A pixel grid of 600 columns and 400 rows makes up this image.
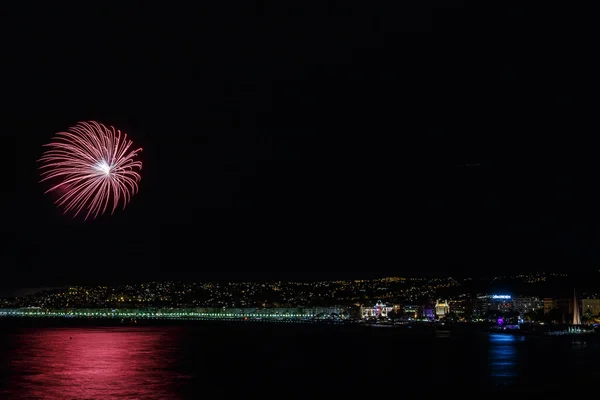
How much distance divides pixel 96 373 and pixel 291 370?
11409 mm

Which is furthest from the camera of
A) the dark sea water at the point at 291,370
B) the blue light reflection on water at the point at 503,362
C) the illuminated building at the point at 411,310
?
the illuminated building at the point at 411,310

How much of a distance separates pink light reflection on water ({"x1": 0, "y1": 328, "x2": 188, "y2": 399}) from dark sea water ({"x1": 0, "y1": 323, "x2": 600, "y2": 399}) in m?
0.05

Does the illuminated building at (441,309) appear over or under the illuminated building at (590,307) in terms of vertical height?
under

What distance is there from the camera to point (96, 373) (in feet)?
155

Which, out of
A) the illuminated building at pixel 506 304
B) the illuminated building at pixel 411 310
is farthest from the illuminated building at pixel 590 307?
the illuminated building at pixel 411 310

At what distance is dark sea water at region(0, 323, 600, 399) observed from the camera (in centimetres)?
3884

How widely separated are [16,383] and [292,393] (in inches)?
603

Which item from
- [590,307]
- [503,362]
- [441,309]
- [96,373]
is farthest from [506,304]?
[96,373]

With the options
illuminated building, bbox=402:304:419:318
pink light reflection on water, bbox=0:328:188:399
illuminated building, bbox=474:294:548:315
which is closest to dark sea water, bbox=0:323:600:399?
pink light reflection on water, bbox=0:328:188:399

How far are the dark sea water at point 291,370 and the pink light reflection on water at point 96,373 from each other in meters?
0.05

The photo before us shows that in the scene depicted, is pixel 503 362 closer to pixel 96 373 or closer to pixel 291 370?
pixel 291 370

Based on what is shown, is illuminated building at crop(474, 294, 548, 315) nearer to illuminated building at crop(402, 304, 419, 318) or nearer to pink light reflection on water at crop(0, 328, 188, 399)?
illuminated building at crop(402, 304, 419, 318)

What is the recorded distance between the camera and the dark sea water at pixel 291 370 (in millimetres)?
38844

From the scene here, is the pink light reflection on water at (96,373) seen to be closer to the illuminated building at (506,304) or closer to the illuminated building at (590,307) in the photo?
the illuminated building at (590,307)
